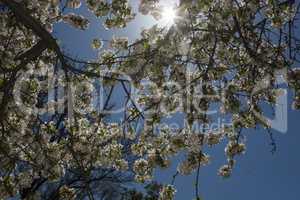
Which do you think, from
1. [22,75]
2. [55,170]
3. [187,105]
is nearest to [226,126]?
[187,105]

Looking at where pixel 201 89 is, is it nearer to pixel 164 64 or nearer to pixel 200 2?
pixel 164 64

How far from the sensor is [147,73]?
663cm

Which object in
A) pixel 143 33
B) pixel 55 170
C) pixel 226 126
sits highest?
pixel 143 33

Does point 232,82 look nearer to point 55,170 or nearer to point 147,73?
point 147,73

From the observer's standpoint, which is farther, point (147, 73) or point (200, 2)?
point (147, 73)

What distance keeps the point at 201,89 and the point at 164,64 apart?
61 cm

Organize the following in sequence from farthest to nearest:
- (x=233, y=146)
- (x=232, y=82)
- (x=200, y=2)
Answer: (x=233, y=146) < (x=232, y=82) < (x=200, y=2)

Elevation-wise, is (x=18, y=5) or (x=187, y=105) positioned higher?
(x=18, y=5)

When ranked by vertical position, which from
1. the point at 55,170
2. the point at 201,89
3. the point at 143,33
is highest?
the point at 143,33

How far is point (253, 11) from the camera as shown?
5973 mm

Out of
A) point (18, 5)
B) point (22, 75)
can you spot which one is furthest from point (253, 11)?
point (22, 75)

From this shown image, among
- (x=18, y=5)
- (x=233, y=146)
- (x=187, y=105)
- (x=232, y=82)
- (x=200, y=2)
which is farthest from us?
(x=233, y=146)

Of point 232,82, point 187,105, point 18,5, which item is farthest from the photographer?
point 232,82

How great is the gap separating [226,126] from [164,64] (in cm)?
144
